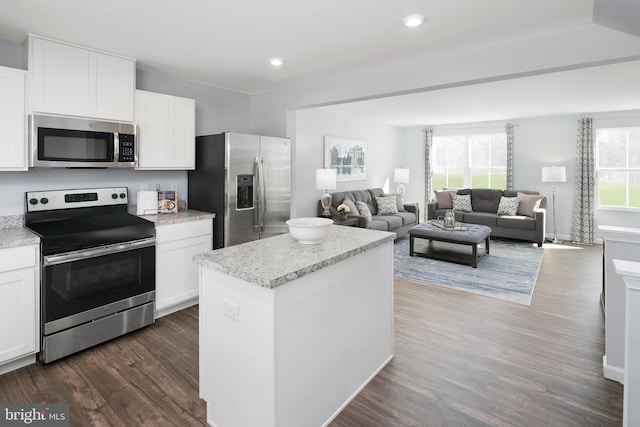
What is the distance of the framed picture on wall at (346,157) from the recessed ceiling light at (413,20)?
396 cm

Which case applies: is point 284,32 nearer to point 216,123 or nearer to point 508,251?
point 216,123

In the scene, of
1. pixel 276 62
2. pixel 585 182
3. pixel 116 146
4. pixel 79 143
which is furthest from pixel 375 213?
pixel 79 143

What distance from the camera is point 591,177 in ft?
21.9

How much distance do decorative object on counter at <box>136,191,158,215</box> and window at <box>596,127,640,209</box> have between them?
763 cm

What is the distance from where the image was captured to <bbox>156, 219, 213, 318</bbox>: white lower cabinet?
324cm

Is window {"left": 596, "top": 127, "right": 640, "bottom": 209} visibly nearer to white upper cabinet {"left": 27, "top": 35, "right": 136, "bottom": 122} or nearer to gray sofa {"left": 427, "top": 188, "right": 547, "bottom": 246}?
gray sofa {"left": 427, "top": 188, "right": 547, "bottom": 246}

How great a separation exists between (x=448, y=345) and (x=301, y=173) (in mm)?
3921

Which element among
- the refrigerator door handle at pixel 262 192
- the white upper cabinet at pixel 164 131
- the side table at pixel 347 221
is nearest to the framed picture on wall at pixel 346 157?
the side table at pixel 347 221

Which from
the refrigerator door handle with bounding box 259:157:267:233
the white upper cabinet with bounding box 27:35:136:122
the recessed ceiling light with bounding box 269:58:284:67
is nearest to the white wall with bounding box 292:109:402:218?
the refrigerator door handle with bounding box 259:157:267:233

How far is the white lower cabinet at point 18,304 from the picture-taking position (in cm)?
235

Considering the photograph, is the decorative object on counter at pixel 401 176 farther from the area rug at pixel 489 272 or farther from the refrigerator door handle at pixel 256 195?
the refrigerator door handle at pixel 256 195

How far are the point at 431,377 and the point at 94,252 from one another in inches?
103

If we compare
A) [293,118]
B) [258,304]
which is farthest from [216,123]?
[258,304]

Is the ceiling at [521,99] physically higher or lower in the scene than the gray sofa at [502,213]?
higher
